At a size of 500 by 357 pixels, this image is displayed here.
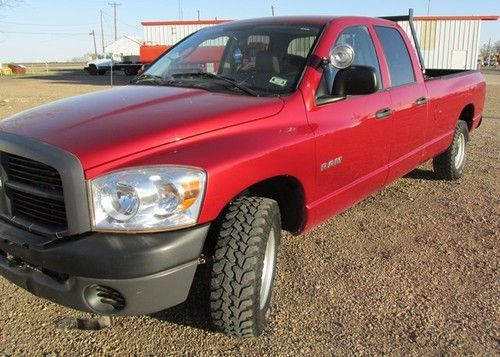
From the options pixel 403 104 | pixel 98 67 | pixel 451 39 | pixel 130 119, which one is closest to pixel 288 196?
pixel 130 119

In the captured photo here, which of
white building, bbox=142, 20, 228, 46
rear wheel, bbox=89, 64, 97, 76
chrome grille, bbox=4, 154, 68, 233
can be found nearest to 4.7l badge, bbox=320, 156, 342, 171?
chrome grille, bbox=4, 154, 68, 233

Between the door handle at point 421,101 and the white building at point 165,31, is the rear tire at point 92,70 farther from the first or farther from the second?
the door handle at point 421,101

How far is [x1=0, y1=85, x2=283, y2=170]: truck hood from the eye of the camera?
2.47m

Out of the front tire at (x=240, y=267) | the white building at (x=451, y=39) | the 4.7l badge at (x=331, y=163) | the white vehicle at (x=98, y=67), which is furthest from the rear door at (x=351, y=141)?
the white vehicle at (x=98, y=67)

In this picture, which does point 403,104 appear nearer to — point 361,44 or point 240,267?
point 361,44

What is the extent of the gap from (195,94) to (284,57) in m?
0.74

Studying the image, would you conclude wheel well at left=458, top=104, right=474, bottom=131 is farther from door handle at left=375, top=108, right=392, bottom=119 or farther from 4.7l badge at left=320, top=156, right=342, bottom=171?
4.7l badge at left=320, top=156, right=342, bottom=171

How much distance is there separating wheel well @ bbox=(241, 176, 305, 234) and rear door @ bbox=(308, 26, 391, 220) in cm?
18

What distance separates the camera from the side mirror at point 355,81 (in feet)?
10.8

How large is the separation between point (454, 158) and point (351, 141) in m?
2.95

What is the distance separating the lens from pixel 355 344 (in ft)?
9.37

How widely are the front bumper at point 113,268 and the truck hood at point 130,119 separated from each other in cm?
39

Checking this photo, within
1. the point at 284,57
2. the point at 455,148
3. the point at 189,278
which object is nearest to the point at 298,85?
the point at 284,57

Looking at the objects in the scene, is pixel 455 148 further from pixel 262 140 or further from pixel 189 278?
pixel 189 278
